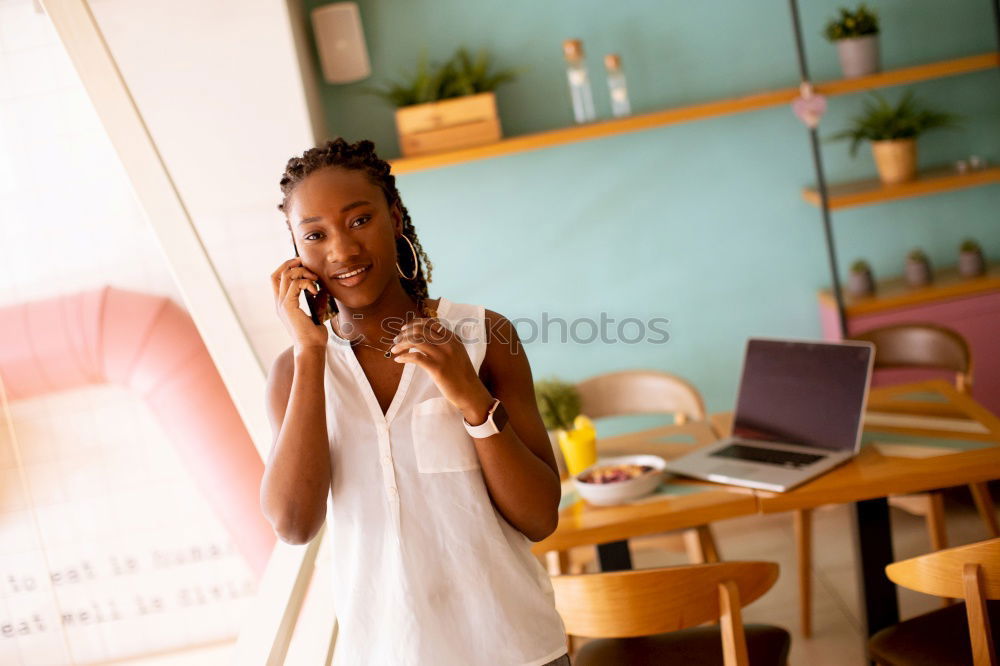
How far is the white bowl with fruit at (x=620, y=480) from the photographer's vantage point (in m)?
2.31

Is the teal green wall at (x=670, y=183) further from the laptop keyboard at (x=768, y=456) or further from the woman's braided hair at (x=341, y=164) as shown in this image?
the woman's braided hair at (x=341, y=164)

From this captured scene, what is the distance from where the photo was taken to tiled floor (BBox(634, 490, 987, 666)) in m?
2.88

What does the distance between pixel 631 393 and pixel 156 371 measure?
1.77 m

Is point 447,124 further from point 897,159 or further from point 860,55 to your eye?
point 897,159

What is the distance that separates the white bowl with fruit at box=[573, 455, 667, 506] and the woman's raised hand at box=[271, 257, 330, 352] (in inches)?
46.3

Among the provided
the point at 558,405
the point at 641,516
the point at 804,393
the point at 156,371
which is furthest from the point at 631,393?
the point at 156,371

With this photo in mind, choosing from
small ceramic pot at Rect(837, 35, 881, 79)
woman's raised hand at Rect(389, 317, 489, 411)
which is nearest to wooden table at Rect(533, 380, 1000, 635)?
woman's raised hand at Rect(389, 317, 489, 411)

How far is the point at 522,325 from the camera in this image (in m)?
3.76

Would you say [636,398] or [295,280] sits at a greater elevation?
[295,280]

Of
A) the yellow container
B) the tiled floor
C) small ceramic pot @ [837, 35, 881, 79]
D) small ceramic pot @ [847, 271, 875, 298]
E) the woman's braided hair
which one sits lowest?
the tiled floor

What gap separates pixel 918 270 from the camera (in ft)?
11.6

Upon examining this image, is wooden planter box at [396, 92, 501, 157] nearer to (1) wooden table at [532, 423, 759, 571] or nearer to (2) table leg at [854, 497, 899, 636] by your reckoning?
(1) wooden table at [532, 423, 759, 571]

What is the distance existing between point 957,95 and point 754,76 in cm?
75

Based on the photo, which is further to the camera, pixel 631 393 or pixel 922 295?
pixel 922 295
